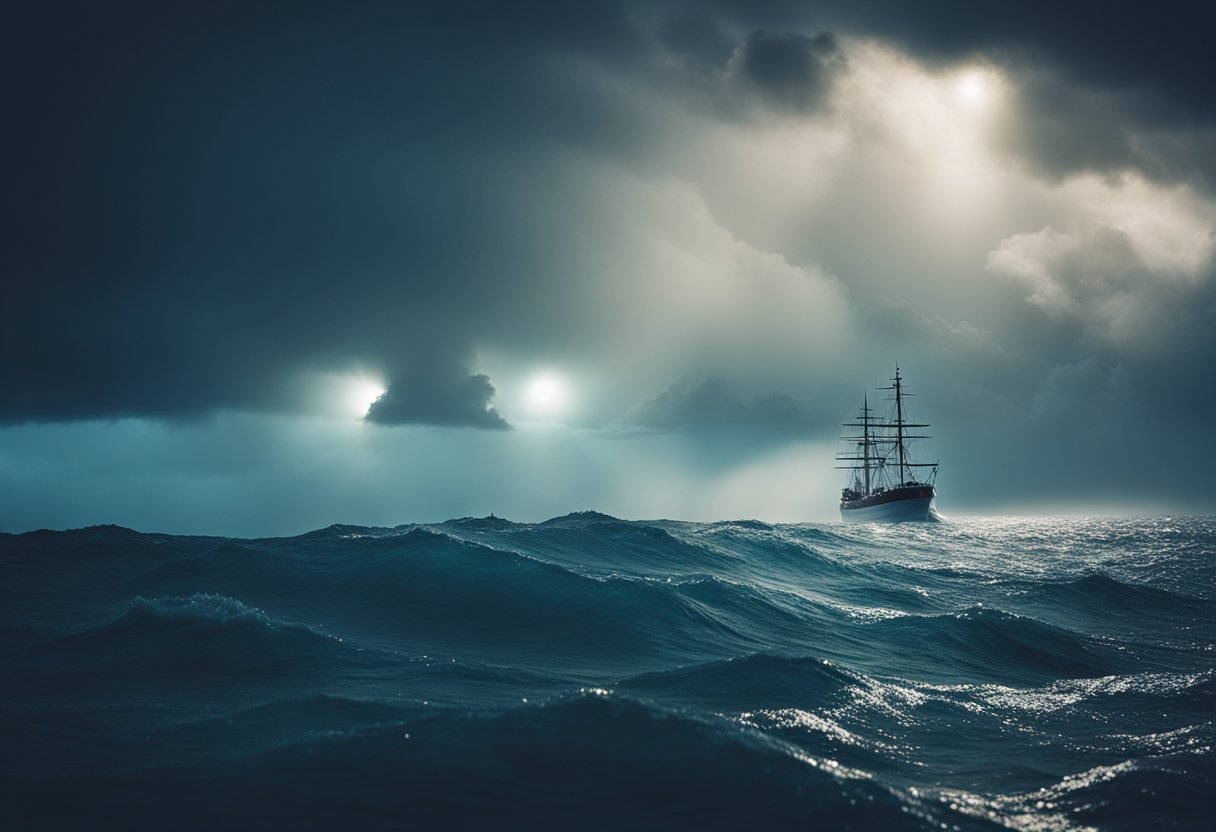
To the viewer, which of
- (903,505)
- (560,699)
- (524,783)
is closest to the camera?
(524,783)

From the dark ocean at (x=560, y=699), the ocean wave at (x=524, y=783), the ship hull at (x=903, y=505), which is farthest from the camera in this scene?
the ship hull at (x=903, y=505)

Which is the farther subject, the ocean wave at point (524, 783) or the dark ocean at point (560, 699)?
the dark ocean at point (560, 699)

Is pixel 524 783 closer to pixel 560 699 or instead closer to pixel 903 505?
pixel 560 699

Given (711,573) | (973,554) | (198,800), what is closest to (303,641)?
(198,800)

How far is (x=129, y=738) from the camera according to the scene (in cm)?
1212

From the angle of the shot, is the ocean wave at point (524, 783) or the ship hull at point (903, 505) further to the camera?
the ship hull at point (903, 505)

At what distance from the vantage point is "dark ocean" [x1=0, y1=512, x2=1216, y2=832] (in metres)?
9.80

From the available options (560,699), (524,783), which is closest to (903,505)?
(560,699)

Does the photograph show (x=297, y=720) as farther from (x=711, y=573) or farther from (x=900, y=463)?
(x=900, y=463)

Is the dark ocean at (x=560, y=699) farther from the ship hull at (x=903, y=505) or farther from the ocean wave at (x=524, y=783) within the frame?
the ship hull at (x=903, y=505)

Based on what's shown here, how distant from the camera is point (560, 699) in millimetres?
12648

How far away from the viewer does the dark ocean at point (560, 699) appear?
9.80 metres

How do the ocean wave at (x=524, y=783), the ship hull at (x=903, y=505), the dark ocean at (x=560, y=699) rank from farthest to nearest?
the ship hull at (x=903, y=505), the dark ocean at (x=560, y=699), the ocean wave at (x=524, y=783)

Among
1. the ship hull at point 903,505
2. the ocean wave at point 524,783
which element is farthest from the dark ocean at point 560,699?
the ship hull at point 903,505
